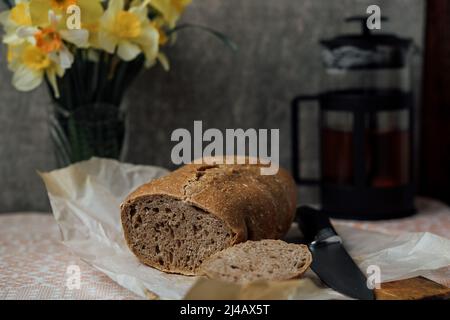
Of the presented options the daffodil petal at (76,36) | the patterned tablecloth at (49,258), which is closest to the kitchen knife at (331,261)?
the patterned tablecloth at (49,258)

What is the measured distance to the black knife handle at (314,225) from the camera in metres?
1.38

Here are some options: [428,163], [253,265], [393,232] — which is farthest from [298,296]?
[428,163]

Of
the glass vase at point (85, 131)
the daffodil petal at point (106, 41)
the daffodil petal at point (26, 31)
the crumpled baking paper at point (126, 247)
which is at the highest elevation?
the daffodil petal at point (26, 31)

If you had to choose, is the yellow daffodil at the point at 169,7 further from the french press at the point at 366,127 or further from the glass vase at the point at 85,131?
the french press at the point at 366,127

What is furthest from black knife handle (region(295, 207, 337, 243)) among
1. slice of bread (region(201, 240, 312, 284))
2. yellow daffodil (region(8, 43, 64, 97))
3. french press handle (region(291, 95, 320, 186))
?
yellow daffodil (region(8, 43, 64, 97))

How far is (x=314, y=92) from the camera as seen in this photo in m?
1.93

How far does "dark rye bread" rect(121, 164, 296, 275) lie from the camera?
1280 mm

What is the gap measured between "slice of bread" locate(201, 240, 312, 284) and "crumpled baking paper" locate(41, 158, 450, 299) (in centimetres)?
5

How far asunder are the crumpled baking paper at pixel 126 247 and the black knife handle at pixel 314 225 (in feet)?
0.18

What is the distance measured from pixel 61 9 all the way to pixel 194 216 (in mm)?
531

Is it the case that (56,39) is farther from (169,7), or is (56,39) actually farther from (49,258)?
(49,258)

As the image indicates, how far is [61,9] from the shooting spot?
4.77ft

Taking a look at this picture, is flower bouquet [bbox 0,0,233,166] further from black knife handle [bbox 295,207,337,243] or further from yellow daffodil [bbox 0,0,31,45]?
black knife handle [bbox 295,207,337,243]
